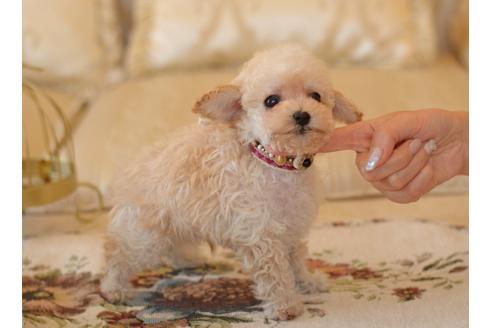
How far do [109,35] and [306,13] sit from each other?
631mm

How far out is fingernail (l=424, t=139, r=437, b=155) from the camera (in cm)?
103

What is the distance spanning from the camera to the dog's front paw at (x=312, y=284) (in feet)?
3.42

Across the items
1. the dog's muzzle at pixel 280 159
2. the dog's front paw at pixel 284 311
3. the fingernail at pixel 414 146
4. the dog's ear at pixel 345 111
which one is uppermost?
the dog's ear at pixel 345 111

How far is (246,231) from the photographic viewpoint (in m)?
0.97

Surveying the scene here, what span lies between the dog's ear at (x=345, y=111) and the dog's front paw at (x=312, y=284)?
10.3 inches

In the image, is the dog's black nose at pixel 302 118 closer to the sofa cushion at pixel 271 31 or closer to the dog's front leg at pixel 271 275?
the dog's front leg at pixel 271 275

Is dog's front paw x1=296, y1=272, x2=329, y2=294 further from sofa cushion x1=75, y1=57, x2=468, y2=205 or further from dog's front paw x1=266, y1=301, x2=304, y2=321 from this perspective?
sofa cushion x1=75, y1=57, x2=468, y2=205

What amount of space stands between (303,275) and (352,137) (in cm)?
25

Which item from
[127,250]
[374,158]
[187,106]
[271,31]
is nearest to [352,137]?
[374,158]

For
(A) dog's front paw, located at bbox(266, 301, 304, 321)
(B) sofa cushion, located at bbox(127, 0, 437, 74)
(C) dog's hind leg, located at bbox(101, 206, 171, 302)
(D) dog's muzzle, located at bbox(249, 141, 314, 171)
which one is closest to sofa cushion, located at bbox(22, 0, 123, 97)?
(B) sofa cushion, located at bbox(127, 0, 437, 74)

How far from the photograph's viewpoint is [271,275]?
972mm

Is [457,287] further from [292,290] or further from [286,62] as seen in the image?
[286,62]

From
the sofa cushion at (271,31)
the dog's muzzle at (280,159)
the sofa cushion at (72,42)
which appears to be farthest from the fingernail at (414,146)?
the sofa cushion at (72,42)
